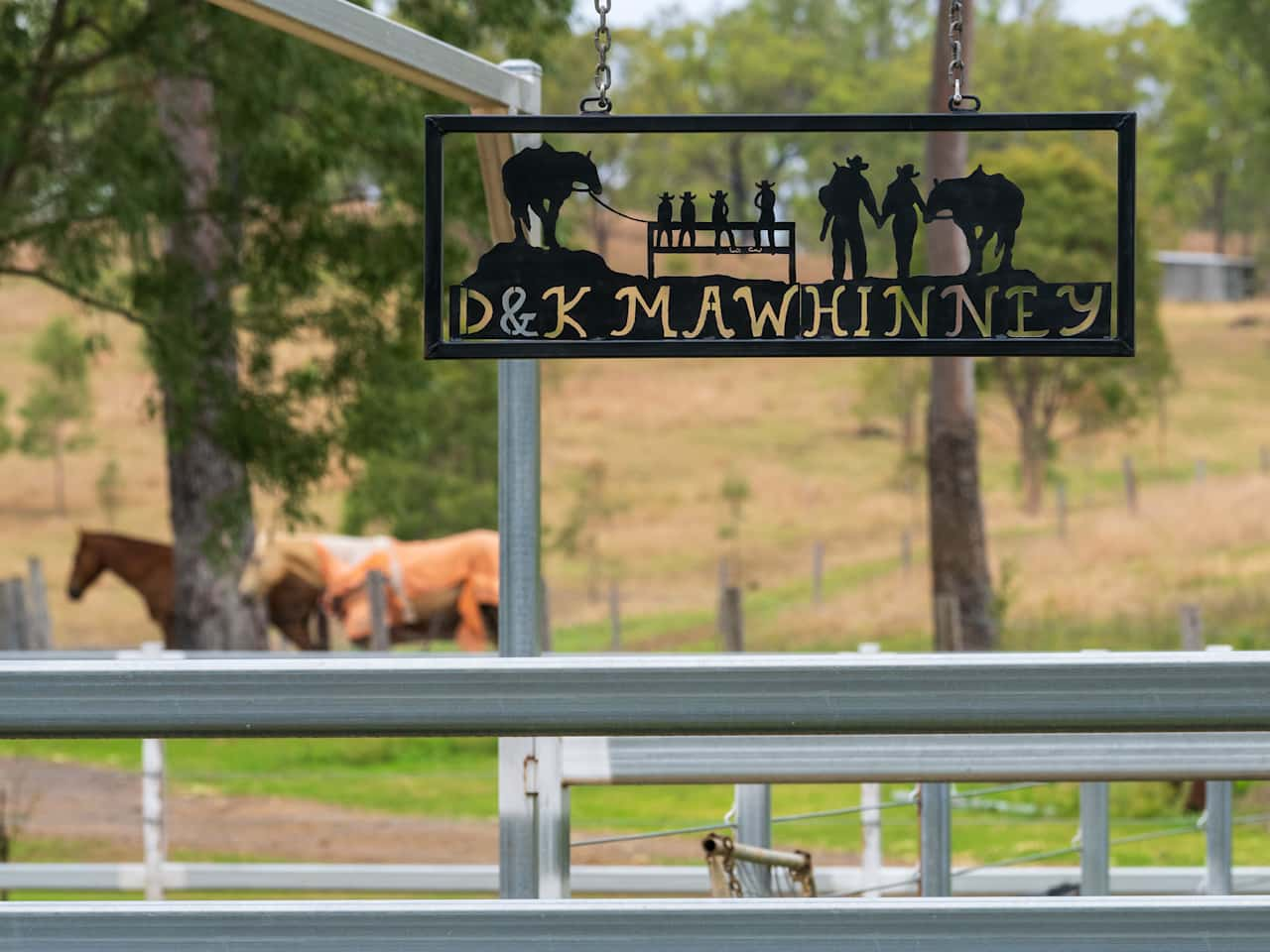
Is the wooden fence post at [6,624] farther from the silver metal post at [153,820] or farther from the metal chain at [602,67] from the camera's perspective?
the metal chain at [602,67]

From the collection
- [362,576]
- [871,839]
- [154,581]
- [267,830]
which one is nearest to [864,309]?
[871,839]

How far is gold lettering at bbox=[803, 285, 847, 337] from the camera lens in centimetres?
261

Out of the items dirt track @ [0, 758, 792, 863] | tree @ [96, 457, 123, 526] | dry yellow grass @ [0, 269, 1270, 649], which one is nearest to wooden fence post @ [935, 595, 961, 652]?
dirt track @ [0, 758, 792, 863]

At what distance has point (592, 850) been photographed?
11883 mm

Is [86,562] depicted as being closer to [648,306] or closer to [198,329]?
[198,329]

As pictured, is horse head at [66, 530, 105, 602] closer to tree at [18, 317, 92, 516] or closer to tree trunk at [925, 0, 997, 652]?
tree trunk at [925, 0, 997, 652]

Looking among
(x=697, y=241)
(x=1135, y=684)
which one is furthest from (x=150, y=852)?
(x=1135, y=684)

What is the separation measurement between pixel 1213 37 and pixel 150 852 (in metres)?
26.7

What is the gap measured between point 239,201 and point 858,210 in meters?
8.45

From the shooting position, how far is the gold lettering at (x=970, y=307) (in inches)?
103

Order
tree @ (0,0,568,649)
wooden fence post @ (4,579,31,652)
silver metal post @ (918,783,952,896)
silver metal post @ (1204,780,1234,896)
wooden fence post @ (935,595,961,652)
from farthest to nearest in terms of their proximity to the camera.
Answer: wooden fence post @ (4,579,31,652) → wooden fence post @ (935,595,961,652) → tree @ (0,0,568,649) → silver metal post @ (1204,780,1234,896) → silver metal post @ (918,783,952,896)

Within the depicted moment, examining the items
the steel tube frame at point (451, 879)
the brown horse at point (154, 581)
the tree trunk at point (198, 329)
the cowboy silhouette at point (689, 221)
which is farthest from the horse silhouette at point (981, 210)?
the brown horse at point (154, 581)

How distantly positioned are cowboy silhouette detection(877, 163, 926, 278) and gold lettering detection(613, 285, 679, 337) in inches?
13.7

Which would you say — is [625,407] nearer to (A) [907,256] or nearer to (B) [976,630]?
(B) [976,630]
